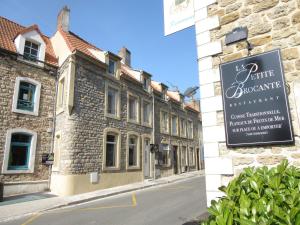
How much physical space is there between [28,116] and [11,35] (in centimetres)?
502

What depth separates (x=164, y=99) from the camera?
22344 millimetres

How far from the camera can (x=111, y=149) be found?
1525 cm

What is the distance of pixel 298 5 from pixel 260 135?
217 centimetres

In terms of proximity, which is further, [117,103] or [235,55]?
[117,103]

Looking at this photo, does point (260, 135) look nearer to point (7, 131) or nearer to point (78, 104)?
point (78, 104)

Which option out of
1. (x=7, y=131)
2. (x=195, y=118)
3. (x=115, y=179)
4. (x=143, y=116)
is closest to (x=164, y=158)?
(x=143, y=116)

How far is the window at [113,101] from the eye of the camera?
51.2ft

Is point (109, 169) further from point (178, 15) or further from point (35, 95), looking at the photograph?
point (178, 15)

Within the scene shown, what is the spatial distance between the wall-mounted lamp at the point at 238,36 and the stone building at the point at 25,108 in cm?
1154

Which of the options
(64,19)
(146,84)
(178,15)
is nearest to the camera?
(178,15)

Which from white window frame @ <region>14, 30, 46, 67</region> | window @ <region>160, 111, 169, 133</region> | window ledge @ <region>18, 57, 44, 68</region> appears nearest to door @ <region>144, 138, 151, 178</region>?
window @ <region>160, 111, 169, 133</region>

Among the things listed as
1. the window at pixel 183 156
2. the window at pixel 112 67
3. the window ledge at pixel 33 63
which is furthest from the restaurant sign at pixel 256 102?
the window at pixel 183 156

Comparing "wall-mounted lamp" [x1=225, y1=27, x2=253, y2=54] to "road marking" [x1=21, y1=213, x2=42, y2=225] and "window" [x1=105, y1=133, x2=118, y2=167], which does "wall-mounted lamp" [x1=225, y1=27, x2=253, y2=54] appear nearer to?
"road marking" [x1=21, y1=213, x2=42, y2=225]

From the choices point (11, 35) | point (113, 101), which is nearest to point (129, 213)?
point (113, 101)
